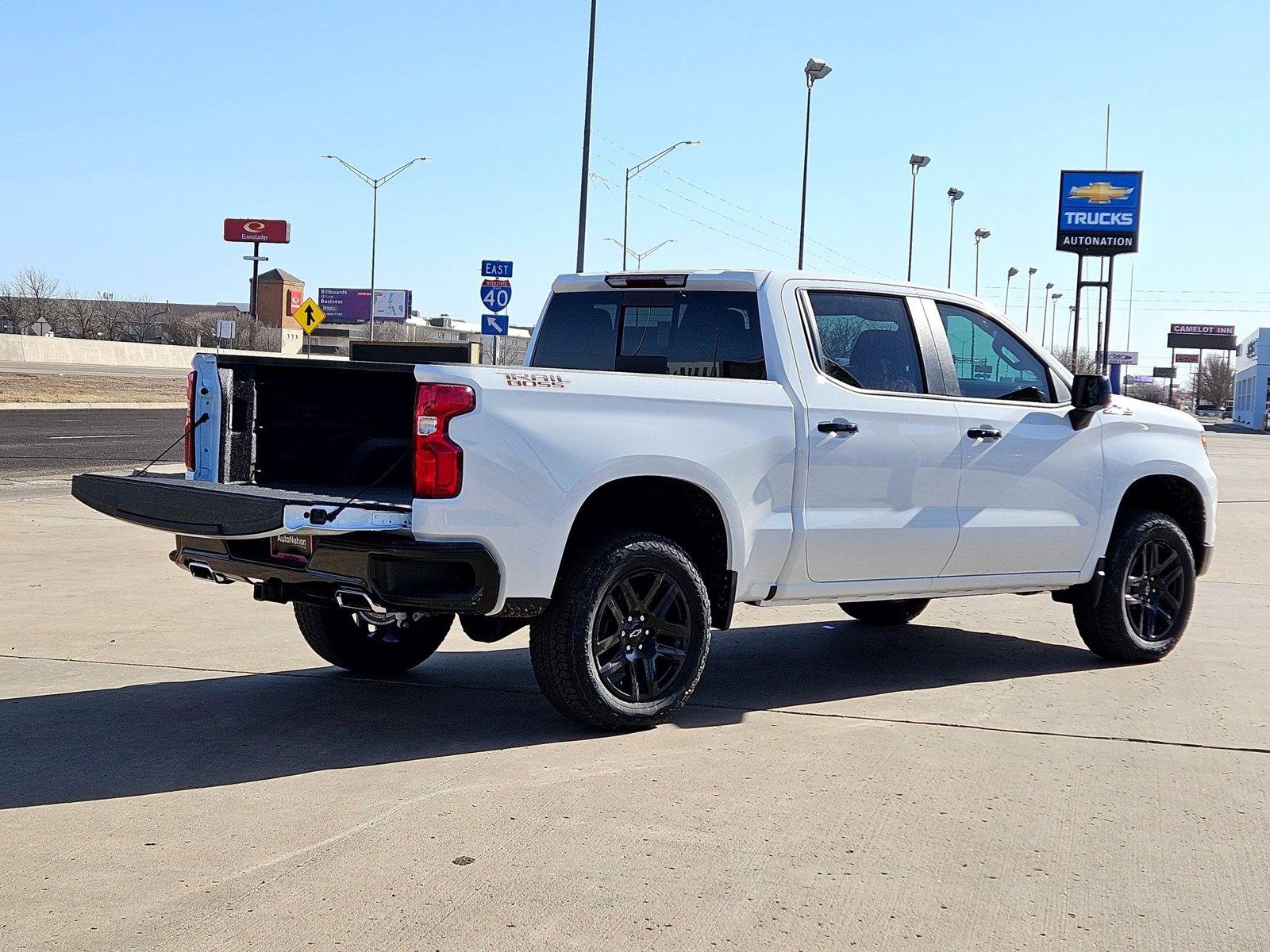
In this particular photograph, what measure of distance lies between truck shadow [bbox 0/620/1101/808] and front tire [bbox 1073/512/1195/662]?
0.93 ft

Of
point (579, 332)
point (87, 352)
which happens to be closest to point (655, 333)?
point (579, 332)

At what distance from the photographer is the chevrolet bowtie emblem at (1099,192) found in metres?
54.7

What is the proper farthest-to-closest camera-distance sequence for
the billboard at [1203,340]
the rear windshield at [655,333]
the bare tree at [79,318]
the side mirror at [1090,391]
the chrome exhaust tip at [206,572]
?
the billboard at [1203,340], the bare tree at [79,318], the side mirror at [1090,391], the rear windshield at [655,333], the chrome exhaust tip at [206,572]

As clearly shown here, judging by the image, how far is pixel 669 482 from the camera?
6520 mm

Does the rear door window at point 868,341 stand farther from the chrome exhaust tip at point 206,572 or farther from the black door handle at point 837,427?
the chrome exhaust tip at point 206,572

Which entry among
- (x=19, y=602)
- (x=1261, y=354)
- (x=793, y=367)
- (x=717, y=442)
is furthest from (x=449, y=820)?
(x=1261, y=354)

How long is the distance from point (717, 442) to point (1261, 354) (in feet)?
392

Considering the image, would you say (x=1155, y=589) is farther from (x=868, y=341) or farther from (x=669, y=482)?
(x=669, y=482)

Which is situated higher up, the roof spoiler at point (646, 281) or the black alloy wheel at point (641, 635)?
the roof spoiler at point (646, 281)

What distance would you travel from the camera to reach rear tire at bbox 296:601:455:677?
24.6 ft

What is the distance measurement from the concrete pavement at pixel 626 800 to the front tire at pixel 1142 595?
0.65 feet

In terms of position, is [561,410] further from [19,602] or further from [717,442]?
[19,602]

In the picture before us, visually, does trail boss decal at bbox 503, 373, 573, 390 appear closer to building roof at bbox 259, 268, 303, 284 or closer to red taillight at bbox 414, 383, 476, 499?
red taillight at bbox 414, 383, 476, 499

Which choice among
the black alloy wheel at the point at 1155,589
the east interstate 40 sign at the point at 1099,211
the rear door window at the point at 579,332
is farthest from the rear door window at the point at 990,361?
the east interstate 40 sign at the point at 1099,211
